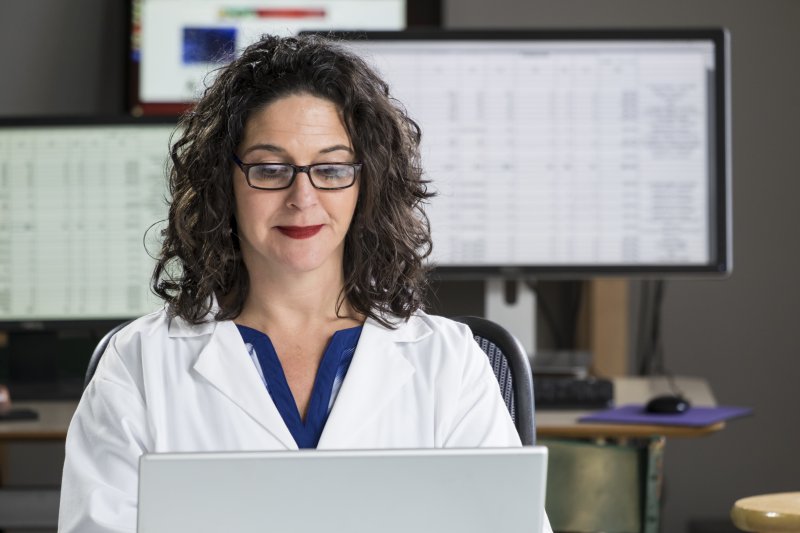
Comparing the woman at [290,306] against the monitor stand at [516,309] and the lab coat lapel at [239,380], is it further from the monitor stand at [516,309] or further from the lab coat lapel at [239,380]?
the monitor stand at [516,309]

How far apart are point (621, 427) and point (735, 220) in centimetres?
85

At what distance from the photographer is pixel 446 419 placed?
1.28m

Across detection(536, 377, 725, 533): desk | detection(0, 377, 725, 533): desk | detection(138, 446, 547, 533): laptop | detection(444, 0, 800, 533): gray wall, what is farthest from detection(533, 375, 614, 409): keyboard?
detection(138, 446, 547, 533): laptop

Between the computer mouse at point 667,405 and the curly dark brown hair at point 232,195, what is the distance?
2.23ft

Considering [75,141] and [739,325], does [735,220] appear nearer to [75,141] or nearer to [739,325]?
[739,325]

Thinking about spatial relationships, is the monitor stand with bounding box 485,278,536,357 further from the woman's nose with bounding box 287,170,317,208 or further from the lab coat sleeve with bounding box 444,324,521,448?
the woman's nose with bounding box 287,170,317,208

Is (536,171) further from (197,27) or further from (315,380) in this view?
(315,380)

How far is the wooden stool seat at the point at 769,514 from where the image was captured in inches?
40.9

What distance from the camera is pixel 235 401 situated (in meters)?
1.25

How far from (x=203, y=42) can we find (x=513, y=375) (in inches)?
55.6

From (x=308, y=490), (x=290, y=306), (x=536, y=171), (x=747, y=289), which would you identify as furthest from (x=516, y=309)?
(x=308, y=490)

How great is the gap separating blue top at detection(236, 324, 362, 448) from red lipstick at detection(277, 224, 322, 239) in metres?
0.12

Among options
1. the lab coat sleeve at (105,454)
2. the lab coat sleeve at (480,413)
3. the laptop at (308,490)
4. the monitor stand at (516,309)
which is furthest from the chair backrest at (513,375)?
the monitor stand at (516,309)

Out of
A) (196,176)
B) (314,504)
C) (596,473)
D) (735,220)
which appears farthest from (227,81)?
(735,220)
